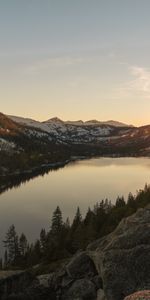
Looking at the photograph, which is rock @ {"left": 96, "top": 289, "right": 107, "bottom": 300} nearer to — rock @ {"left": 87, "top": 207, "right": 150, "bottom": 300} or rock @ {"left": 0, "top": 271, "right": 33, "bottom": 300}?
rock @ {"left": 87, "top": 207, "right": 150, "bottom": 300}

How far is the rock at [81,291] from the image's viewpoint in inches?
1414

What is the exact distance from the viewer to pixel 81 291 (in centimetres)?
3678

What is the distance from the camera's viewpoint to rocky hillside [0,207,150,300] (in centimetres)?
2853

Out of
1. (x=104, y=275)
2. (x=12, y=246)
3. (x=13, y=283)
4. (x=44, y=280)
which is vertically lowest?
(x=12, y=246)

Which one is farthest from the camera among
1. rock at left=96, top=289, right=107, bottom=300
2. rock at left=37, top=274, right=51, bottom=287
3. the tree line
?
the tree line

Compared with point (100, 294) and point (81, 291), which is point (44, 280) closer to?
point (81, 291)

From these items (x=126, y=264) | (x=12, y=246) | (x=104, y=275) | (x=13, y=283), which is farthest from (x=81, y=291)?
(x=12, y=246)

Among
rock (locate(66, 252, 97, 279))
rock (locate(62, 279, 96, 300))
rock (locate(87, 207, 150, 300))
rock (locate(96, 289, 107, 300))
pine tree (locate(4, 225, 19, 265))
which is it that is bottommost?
pine tree (locate(4, 225, 19, 265))

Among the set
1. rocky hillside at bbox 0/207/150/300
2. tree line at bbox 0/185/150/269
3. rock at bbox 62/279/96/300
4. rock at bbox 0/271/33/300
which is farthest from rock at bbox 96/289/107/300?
tree line at bbox 0/185/150/269

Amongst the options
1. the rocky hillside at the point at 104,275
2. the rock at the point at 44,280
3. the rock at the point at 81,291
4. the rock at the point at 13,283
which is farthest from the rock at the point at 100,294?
the rock at the point at 13,283

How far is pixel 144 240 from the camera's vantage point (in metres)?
30.6

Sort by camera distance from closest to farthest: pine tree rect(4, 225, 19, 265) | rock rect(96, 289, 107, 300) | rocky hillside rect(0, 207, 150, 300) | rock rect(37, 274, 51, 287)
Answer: rocky hillside rect(0, 207, 150, 300) < rock rect(96, 289, 107, 300) < rock rect(37, 274, 51, 287) < pine tree rect(4, 225, 19, 265)

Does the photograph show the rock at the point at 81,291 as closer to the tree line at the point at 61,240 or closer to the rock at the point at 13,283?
the rock at the point at 13,283

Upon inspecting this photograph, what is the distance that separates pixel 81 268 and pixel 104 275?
33.2ft
